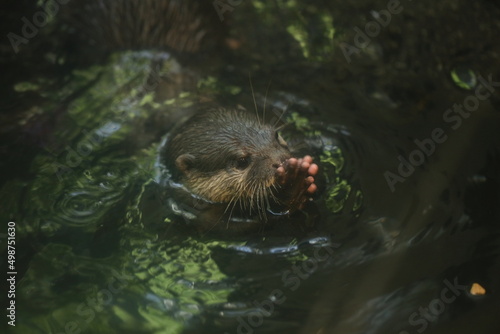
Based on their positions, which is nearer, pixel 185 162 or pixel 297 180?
pixel 297 180

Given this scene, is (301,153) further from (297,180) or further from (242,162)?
(297,180)

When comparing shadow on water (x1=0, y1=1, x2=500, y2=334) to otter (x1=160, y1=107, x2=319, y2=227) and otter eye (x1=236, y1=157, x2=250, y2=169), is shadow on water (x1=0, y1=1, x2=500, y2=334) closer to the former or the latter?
otter (x1=160, y1=107, x2=319, y2=227)

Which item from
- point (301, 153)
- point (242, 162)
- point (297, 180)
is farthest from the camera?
point (301, 153)

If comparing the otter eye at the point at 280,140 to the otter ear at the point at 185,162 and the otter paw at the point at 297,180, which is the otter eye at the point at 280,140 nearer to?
the otter paw at the point at 297,180

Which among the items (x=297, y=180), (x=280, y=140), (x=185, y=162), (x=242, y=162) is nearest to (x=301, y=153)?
(x=280, y=140)

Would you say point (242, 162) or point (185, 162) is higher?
point (242, 162)

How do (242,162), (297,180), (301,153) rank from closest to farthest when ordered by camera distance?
(297,180), (242,162), (301,153)

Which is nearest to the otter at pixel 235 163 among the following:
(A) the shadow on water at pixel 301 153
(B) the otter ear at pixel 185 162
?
(B) the otter ear at pixel 185 162

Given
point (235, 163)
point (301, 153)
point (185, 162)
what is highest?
point (301, 153)
